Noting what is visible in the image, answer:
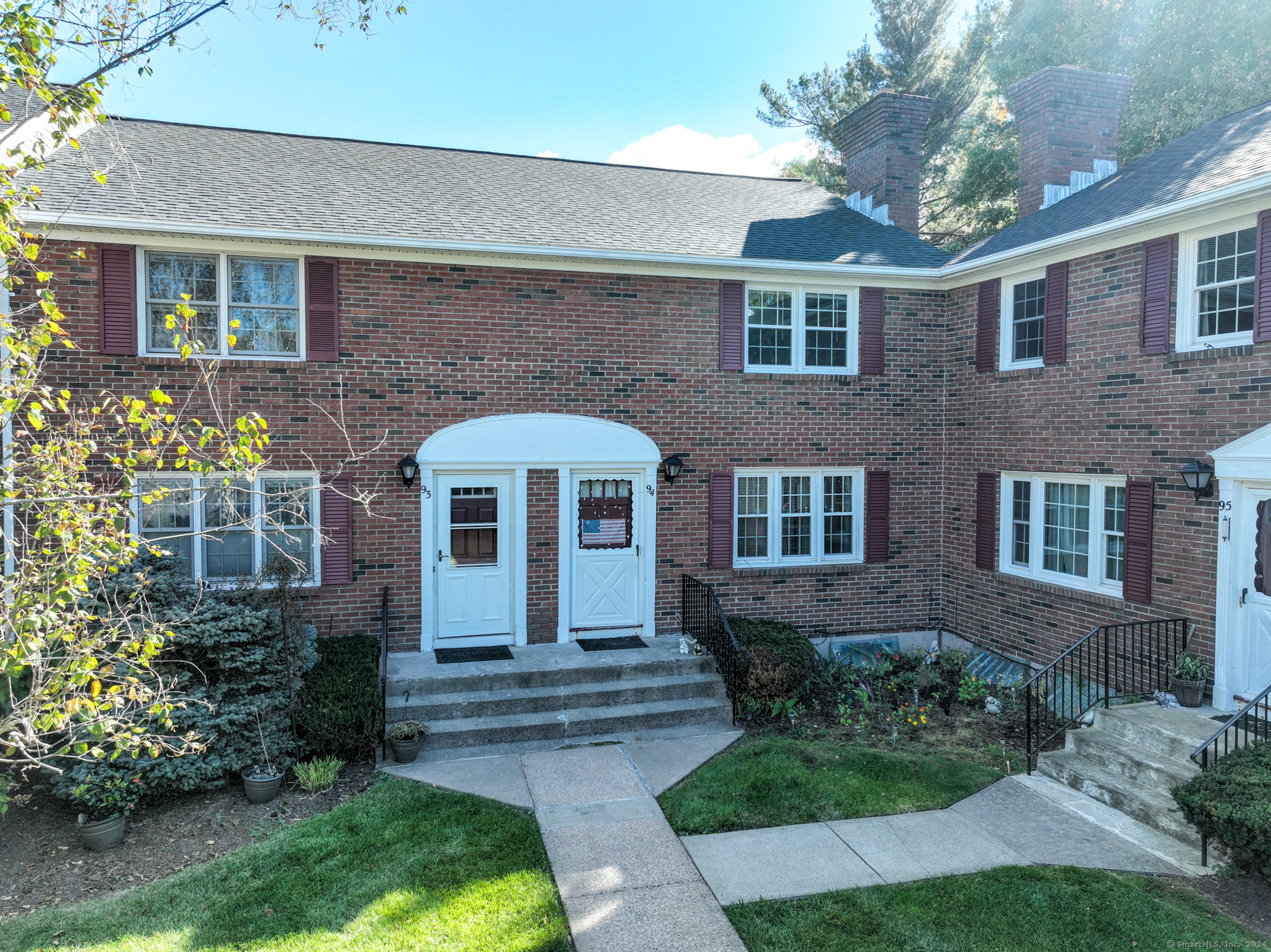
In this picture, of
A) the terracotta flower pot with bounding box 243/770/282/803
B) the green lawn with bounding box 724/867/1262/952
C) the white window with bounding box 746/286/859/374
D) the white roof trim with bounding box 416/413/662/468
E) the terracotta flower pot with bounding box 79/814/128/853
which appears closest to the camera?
the green lawn with bounding box 724/867/1262/952

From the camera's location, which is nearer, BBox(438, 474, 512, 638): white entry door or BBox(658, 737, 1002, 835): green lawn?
BBox(658, 737, 1002, 835): green lawn

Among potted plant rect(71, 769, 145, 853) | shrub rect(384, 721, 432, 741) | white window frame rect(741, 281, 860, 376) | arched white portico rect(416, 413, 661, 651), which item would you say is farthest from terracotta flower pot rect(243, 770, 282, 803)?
white window frame rect(741, 281, 860, 376)

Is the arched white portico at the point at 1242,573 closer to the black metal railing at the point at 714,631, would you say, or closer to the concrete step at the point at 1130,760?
the concrete step at the point at 1130,760

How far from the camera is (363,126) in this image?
14672mm

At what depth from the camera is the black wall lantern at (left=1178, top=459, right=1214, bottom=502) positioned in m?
8.06

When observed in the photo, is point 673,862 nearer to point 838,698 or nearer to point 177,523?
point 838,698

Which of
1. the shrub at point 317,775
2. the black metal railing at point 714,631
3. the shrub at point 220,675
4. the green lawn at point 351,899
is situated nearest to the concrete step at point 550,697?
the black metal railing at point 714,631

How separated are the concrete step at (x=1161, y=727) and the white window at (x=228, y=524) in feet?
27.4

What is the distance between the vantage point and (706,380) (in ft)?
35.9

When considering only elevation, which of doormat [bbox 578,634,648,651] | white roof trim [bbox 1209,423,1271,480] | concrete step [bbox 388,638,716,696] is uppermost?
white roof trim [bbox 1209,423,1271,480]

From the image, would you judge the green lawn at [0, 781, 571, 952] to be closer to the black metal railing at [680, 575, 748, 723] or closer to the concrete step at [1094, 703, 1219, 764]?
the black metal railing at [680, 575, 748, 723]

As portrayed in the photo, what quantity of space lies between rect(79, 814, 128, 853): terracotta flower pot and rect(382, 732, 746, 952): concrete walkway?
A: 2.19m

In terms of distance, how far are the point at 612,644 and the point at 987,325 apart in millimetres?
6638

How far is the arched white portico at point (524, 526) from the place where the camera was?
10.1 m
